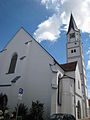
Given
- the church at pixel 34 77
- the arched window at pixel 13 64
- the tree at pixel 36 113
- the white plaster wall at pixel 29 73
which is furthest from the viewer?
the arched window at pixel 13 64

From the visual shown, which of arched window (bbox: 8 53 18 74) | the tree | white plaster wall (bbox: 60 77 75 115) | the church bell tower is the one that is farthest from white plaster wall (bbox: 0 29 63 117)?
the church bell tower

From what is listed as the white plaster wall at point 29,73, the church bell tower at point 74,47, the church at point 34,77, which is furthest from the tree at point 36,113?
the church bell tower at point 74,47

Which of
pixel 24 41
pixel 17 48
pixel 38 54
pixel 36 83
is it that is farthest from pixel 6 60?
pixel 36 83

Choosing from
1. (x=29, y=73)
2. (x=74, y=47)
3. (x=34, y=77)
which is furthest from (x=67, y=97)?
(x=74, y=47)

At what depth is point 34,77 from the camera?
55.5ft

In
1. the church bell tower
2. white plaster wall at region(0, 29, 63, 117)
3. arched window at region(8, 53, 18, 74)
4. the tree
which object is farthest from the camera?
the church bell tower

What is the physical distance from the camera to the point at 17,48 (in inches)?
784

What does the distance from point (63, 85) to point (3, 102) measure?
26.5 ft

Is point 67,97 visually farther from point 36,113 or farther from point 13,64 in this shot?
point 13,64

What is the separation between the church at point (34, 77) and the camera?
15000mm

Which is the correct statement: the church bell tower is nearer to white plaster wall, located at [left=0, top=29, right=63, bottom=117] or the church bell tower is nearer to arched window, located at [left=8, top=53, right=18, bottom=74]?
white plaster wall, located at [left=0, top=29, right=63, bottom=117]

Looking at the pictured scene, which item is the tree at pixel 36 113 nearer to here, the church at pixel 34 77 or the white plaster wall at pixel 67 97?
the church at pixel 34 77

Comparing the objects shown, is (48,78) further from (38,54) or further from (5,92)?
(5,92)

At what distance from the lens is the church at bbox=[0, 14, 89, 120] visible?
49.2 ft
